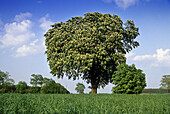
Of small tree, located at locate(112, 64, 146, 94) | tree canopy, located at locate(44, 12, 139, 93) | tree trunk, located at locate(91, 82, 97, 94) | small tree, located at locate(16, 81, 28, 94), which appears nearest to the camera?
small tree, located at locate(112, 64, 146, 94)

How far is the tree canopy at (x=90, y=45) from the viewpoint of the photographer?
21.2m

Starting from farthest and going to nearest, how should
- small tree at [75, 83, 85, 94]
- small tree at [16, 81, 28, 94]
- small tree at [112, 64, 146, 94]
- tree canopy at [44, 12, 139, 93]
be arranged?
small tree at [75, 83, 85, 94]
small tree at [16, 81, 28, 94]
tree canopy at [44, 12, 139, 93]
small tree at [112, 64, 146, 94]

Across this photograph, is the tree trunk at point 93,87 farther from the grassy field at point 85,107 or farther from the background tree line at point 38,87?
the grassy field at point 85,107

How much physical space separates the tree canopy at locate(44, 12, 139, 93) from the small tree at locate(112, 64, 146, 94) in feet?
9.75

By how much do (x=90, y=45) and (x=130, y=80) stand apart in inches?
268

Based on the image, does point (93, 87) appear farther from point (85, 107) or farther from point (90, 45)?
point (85, 107)

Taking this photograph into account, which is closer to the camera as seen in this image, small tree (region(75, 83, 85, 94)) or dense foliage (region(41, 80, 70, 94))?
dense foliage (region(41, 80, 70, 94))

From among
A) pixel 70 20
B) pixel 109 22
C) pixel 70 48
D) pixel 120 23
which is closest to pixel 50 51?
pixel 70 48

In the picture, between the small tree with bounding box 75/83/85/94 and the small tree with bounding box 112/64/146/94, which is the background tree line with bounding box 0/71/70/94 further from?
the small tree with bounding box 112/64/146/94

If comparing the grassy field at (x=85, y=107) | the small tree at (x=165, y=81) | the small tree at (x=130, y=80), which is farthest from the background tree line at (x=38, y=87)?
the small tree at (x=165, y=81)

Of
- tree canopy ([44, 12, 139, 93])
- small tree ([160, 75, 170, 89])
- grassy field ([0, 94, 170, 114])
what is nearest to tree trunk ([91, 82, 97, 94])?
tree canopy ([44, 12, 139, 93])

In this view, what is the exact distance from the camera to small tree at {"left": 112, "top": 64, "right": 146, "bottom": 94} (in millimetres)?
17938

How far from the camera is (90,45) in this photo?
2098cm

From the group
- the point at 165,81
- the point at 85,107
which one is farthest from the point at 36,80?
the point at 165,81
